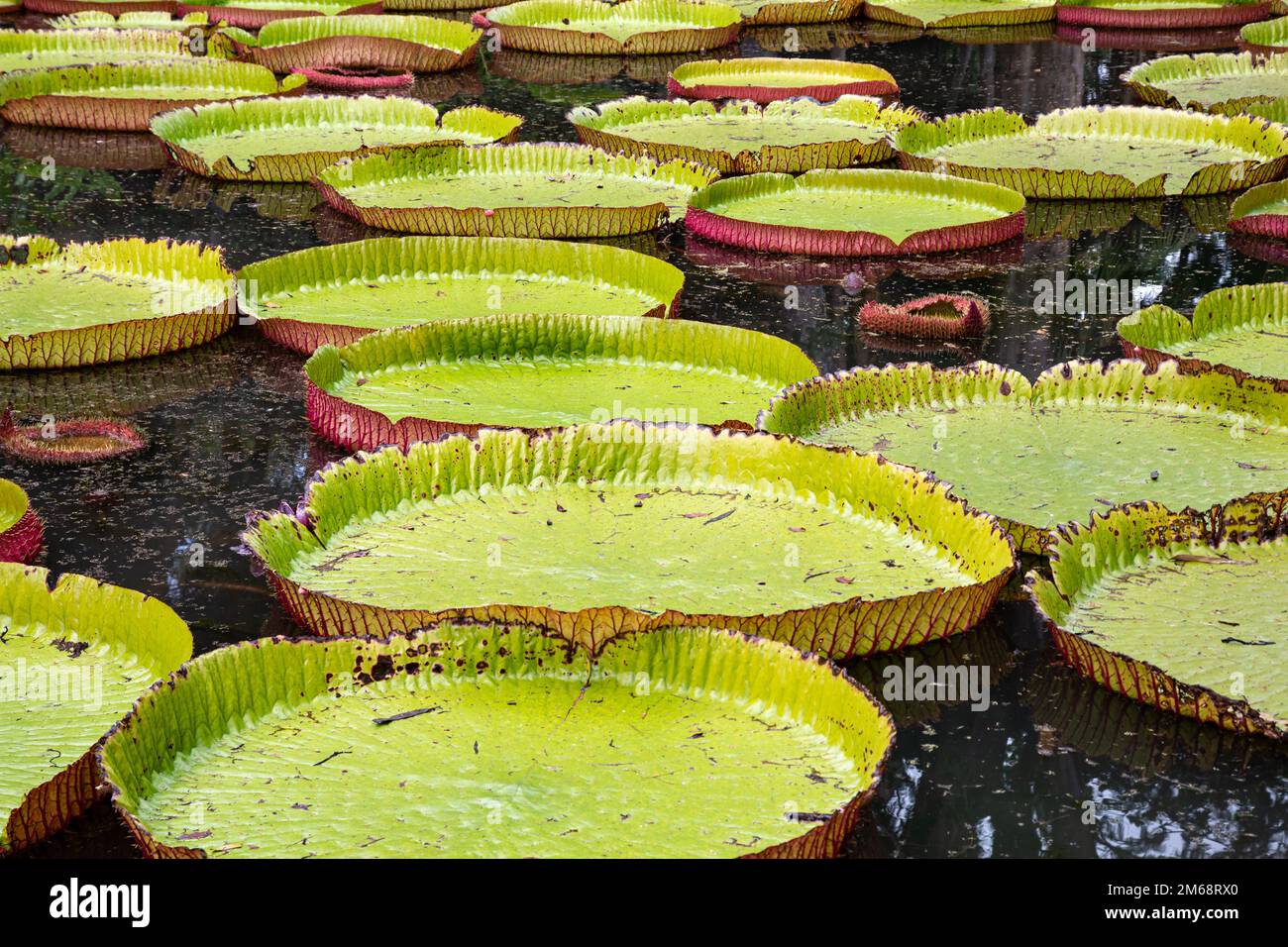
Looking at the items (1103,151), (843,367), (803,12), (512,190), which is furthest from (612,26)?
(843,367)

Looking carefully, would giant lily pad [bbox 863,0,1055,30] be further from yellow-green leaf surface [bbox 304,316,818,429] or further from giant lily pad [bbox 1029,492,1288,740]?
giant lily pad [bbox 1029,492,1288,740]

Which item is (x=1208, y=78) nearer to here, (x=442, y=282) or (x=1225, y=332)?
(x=1225, y=332)

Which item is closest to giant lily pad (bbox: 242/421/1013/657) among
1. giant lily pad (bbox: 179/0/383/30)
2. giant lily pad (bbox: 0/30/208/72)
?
giant lily pad (bbox: 0/30/208/72)

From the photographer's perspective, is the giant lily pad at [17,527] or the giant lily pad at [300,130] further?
the giant lily pad at [300,130]

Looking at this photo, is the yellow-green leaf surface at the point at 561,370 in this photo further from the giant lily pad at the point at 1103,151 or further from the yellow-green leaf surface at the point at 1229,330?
the giant lily pad at the point at 1103,151

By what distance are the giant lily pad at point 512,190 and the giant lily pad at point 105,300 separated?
29.6 inches

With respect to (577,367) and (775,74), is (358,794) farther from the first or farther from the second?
(775,74)

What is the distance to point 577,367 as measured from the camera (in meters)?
3.80

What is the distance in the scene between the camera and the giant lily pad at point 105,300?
391 centimetres

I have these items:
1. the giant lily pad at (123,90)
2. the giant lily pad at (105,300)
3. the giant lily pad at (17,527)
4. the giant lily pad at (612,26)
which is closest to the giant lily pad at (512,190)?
the giant lily pad at (105,300)

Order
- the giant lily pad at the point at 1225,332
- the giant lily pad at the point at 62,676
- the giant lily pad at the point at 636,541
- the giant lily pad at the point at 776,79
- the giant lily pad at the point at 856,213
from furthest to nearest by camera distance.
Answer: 1. the giant lily pad at the point at 776,79
2. the giant lily pad at the point at 856,213
3. the giant lily pad at the point at 1225,332
4. the giant lily pad at the point at 636,541
5. the giant lily pad at the point at 62,676

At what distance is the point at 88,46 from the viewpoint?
823 centimetres

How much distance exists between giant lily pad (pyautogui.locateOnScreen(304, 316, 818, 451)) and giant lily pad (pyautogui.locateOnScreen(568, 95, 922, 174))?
1872mm
